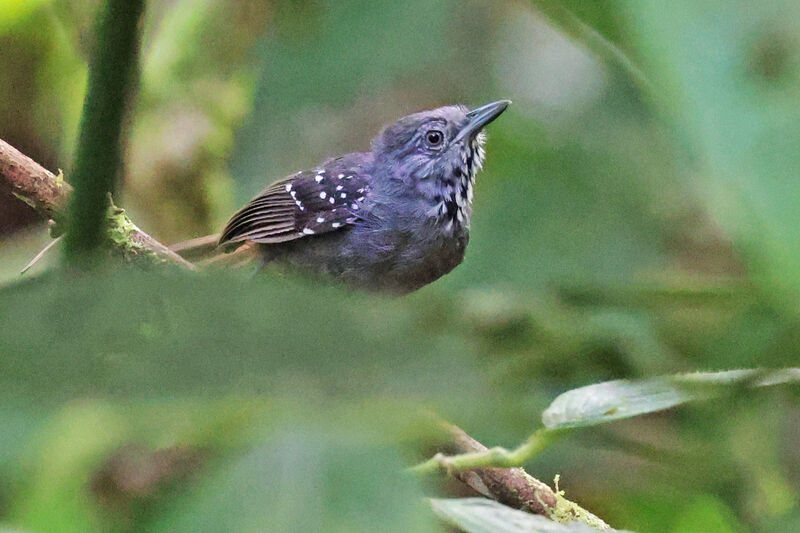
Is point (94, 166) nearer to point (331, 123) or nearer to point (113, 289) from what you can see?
point (113, 289)

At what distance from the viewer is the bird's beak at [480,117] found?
9.57ft

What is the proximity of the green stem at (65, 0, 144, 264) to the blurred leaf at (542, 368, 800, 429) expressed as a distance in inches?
12.2

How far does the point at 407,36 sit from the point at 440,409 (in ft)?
5.18

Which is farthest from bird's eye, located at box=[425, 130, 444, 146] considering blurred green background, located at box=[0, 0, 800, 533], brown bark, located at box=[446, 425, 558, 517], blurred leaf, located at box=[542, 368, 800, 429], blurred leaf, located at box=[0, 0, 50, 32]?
blurred leaf, located at box=[542, 368, 800, 429]

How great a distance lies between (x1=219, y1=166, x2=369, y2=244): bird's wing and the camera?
3.10 meters

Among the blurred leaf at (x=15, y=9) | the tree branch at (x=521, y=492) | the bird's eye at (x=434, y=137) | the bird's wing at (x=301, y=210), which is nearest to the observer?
the tree branch at (x=521, y=492)

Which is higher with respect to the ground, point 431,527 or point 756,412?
point 756,412

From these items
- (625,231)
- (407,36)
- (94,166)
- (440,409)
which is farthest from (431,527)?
(407,36)

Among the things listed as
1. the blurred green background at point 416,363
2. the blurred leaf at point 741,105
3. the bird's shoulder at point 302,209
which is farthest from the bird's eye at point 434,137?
the blurred leaf at point 741,105

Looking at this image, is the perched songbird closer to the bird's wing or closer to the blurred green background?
the bird's wing

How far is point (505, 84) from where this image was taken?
3.08 m

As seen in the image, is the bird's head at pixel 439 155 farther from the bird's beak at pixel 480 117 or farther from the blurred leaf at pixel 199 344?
the blurred leaf at pixel 199 344

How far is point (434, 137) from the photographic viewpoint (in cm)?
332

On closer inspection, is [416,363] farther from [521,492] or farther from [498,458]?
[521,492]
